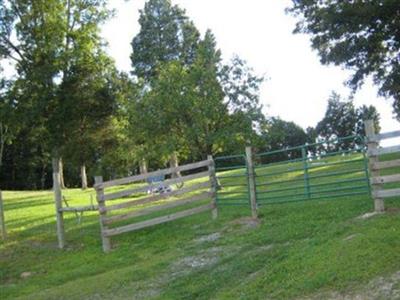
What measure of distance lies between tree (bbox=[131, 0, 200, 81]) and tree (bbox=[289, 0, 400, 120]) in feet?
65.1

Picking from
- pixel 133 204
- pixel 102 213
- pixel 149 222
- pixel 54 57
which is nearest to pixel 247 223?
pixel 149 222

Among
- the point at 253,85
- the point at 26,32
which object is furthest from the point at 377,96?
the point at 26,32

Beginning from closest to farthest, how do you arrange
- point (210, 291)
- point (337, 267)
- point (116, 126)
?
point (337, 267) → point (210, 291) → point (116, 126)

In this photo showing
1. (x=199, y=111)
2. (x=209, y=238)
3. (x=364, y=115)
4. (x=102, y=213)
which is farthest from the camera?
(x=364, y=115)

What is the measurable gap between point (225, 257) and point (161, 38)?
3930cm

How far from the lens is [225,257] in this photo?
9.48 metres

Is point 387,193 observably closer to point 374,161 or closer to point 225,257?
point 374,161

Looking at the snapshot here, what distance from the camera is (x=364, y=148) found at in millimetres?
11586

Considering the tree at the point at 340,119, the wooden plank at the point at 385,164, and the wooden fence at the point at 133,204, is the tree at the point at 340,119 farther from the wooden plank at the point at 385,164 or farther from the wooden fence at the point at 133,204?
the wooden plank at the point at 385,164

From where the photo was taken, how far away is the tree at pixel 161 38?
46031 mm

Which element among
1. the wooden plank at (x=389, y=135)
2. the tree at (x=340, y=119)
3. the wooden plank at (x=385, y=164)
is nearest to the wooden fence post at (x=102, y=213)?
the wooden plank at (x=385, y=164)

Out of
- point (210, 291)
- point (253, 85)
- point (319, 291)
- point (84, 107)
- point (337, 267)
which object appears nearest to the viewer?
point (319, 291)

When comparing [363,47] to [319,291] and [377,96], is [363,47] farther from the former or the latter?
[319,291]

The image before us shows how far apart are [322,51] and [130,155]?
13.8m
